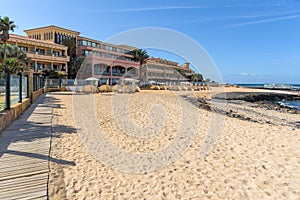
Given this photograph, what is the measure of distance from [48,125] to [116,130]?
226 centimetres

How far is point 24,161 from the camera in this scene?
4.08 m

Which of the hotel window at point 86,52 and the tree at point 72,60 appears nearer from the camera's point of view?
the tree at point 72,60

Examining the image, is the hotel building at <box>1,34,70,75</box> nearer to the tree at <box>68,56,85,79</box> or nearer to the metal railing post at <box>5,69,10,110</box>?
the tree at <box>68,56,85,79</box>

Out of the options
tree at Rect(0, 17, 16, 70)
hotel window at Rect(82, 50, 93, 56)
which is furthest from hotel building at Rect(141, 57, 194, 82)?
tree at Rect(0, 17, 16, 70)

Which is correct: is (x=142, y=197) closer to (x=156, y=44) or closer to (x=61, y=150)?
(x=61, y=150)

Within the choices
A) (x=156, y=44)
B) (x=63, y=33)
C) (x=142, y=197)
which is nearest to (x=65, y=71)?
(x=63, y=33)

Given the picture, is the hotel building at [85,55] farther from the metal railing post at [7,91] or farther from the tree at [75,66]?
the metal railing post at [7,91]

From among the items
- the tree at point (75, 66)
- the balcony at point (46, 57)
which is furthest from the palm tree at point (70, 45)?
the balcony at point (46, 57)

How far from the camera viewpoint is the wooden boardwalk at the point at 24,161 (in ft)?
10.4

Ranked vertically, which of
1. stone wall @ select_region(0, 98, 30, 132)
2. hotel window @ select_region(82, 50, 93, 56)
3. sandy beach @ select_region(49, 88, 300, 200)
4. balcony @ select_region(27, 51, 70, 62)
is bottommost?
sandy beach @ select_region(49, 88, 300, 200)

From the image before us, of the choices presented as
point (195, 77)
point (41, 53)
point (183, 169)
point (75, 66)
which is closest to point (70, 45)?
point (75, 66)

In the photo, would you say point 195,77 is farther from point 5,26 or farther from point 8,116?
point 8,116

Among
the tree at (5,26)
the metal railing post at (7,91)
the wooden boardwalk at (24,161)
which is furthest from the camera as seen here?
the tree at (5,26)

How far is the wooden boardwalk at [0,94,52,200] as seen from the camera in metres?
3.16
